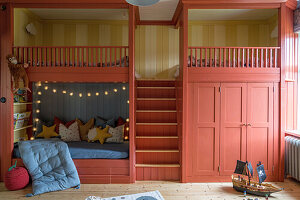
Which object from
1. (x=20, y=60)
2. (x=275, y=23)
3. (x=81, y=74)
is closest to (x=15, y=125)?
(x=20, y=60)

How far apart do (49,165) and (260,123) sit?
11.5 feet

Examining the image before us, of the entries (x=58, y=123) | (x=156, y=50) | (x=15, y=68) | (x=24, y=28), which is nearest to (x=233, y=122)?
(x=156, y=50)

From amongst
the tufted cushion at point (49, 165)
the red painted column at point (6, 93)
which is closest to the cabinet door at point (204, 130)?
the tufted cushion at point (49, 165)

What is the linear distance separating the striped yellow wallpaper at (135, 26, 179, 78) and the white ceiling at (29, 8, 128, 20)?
64cm

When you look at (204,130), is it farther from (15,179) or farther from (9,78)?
(9,78)

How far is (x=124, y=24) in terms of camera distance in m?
5.22

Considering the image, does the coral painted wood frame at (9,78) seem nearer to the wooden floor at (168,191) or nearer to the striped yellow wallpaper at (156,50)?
the wooden floor at (168,191)

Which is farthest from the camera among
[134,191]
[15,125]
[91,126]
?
[91,126]

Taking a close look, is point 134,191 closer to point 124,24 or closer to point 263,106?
point 263,106

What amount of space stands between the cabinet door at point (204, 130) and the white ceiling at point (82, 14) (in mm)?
2291

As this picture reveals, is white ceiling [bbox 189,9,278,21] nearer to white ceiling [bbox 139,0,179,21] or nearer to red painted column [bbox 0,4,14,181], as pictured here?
white ceiling [bbox 139,0,179,21]

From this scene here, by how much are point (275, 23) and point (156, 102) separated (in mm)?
3072

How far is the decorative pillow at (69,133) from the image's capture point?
14.8ft

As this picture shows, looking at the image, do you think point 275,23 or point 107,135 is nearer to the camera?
point 107,135
